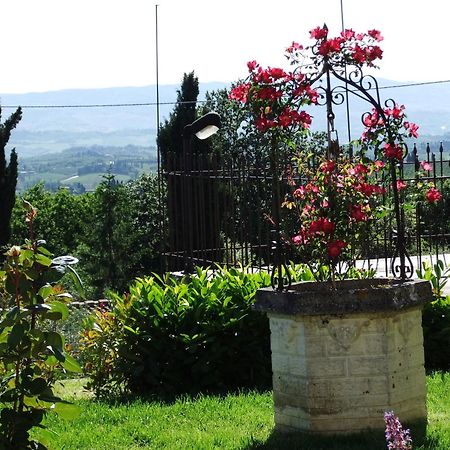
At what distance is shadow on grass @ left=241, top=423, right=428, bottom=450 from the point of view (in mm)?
5344

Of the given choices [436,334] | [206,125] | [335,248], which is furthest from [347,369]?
[206,125]

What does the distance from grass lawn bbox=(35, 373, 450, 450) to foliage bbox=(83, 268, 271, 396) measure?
0.47 m

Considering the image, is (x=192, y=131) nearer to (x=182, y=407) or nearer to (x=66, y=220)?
(x=182, y=407)

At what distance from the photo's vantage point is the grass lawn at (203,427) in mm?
5504

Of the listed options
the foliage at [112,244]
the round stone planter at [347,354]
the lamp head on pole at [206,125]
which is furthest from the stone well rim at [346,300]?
the foliage at [112,244]

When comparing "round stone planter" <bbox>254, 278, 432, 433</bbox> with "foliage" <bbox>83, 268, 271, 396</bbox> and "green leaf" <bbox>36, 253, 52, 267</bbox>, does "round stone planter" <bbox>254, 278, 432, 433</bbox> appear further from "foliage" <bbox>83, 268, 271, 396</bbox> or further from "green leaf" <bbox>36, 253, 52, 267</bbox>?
A: "foliage" <bbox>83, 268, 271, 396</bbox>

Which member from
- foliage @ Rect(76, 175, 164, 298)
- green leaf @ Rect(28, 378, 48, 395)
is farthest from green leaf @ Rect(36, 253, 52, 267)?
foliage @ Rect(76, 175, 164, 298)

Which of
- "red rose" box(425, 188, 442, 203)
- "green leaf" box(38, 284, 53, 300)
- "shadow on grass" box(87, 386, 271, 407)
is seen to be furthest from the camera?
"shadow on grass" box(87, 386, 271, 407)

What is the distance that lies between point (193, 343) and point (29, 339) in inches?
130

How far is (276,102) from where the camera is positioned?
5.93m

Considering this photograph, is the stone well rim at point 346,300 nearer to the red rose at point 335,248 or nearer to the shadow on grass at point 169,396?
the red rose at point 335,248

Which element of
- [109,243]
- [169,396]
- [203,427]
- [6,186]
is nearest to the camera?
[203,427]

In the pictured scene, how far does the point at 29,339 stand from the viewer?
440cm

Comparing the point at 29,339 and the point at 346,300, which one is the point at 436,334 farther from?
the point at 29,339
